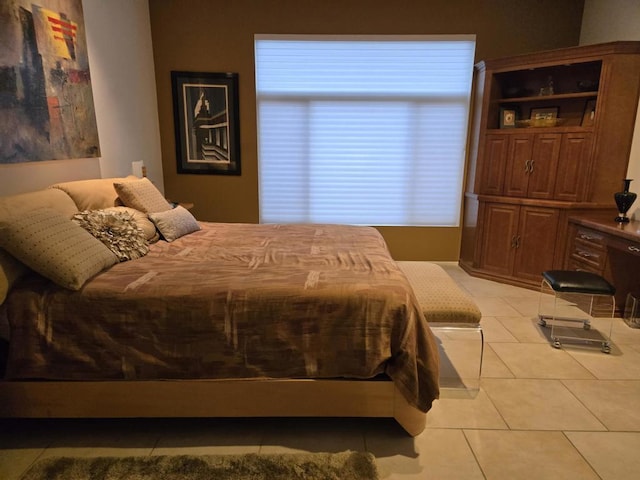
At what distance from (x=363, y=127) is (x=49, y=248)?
3.39 meters

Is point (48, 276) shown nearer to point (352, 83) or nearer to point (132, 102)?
point (132, 102)

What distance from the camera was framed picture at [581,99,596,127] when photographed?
138 inches

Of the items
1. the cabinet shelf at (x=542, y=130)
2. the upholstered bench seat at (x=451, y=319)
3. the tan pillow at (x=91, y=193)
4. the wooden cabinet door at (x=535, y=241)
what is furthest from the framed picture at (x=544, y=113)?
the tan pillow at (x=91, y=193)

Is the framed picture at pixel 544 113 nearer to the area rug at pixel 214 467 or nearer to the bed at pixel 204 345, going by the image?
the bed at pixel 204 345

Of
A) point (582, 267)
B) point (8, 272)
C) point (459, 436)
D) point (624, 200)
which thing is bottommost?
point (459, 436)

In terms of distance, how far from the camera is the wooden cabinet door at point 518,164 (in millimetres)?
3766

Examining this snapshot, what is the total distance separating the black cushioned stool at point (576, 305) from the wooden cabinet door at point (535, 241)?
0.82ft

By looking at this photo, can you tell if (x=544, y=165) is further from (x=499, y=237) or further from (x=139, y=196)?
(x=139, y=196)

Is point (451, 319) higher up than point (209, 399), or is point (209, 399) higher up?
point (451, 319)

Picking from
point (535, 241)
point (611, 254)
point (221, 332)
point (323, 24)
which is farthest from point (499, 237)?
point (221, 332)

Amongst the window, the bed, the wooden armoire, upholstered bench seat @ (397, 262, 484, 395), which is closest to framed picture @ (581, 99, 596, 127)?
the wooden armoire

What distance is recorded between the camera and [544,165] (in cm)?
370

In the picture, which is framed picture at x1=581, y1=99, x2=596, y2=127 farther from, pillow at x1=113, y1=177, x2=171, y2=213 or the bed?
pillow at x1=113, y1=177, x2=171, y2=213

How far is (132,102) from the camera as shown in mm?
3748
